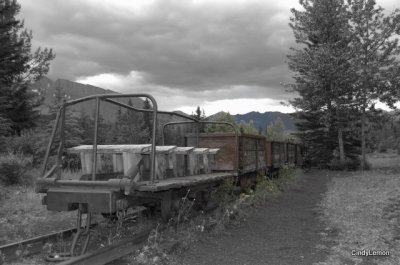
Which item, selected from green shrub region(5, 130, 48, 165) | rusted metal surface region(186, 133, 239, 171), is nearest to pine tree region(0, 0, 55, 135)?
green shrub region(5, 130, 48, 165)

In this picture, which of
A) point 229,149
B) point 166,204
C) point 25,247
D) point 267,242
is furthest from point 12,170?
point 267,242

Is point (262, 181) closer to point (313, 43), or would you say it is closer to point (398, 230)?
point (398, 230)

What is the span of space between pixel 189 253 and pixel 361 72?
24315 mm

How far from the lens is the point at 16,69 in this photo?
26703 mm

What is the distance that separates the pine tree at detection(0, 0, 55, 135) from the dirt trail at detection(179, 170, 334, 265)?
→ 17.3m

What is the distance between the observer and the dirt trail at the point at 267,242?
6436mm

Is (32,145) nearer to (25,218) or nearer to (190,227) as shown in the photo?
(25,218)

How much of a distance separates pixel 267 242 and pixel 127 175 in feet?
9.95

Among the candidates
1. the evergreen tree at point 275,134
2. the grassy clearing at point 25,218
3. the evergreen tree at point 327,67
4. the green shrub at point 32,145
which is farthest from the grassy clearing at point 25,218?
the evergreen tree at point 327,67

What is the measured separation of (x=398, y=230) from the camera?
826 centimetres

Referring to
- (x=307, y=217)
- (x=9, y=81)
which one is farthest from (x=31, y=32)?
(x=307, y=217)

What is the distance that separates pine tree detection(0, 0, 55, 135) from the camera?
24.8 metres

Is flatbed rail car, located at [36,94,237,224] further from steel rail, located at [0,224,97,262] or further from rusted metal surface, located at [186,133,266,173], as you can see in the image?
rusted metal surface, located at [186,133,266,173]

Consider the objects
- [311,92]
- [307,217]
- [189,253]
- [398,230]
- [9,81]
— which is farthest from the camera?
[311,92]
